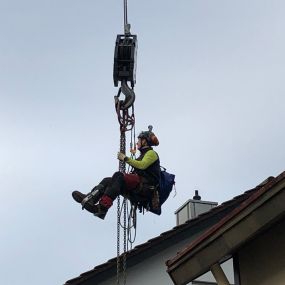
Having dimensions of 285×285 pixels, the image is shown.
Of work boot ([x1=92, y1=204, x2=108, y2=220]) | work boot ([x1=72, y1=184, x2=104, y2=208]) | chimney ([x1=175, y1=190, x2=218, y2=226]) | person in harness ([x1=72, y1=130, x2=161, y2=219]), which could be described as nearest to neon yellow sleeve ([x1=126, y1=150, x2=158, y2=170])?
person in harness ([x1=72, y1=130, x2=161, y2=219])

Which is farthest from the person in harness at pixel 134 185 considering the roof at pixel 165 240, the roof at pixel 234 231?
the roof at pixel 234 231

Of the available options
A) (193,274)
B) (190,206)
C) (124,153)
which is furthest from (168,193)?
(193,274)

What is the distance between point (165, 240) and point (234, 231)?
4484 mm

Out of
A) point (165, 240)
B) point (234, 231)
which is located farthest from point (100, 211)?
point (234, 231)

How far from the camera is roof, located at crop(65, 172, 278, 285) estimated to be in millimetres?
9625

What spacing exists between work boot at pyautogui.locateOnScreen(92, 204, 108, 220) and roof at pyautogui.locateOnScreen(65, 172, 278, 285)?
158cm

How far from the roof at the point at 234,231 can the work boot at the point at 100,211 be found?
2565mm

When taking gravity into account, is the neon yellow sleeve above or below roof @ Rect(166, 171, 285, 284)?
above

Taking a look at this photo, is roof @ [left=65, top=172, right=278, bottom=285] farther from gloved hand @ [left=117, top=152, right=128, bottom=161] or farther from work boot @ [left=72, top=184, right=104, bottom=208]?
gloved hand @ [left=117, top=152, right=128, bottom=161]

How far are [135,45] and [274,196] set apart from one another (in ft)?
14.2

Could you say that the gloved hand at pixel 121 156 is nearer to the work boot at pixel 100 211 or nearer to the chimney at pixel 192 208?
the work boot at pixel 100 211

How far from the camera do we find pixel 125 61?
29.5ft

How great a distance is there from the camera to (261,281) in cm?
521

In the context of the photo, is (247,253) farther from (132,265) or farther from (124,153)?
(132,265)
